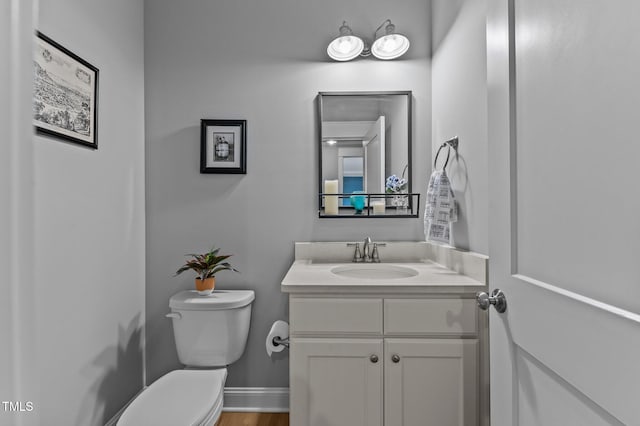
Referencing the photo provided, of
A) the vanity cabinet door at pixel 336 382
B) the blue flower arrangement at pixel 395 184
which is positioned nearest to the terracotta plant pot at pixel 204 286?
the vanity cabinet door at pixel 336 382

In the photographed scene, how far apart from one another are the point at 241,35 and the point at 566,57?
1.81 metres

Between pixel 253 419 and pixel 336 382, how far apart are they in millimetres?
782

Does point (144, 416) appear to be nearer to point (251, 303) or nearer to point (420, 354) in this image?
point (251, 303)

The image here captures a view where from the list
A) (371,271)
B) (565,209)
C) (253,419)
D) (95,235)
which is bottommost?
(253,419)

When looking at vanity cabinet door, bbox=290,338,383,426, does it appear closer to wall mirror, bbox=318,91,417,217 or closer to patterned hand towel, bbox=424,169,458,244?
patterned hand towel, bbox=424,169,458,244

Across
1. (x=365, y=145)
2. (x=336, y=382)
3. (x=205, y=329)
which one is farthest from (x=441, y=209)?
(x=205, y=329)

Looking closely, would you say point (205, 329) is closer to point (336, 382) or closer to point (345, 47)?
point (336, 382)

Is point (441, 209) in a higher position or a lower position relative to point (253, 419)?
higher

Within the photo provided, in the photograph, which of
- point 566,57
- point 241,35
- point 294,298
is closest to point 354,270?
point 294,298

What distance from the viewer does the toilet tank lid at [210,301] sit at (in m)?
1.71

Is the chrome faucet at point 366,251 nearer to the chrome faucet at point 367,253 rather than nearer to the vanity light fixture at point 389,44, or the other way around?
the chrome faucet at point 367,253

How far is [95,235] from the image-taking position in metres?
1.56

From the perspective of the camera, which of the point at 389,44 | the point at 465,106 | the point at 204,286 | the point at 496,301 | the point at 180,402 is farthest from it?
the point at 389,44

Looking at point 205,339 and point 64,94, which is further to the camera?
point 205,339
